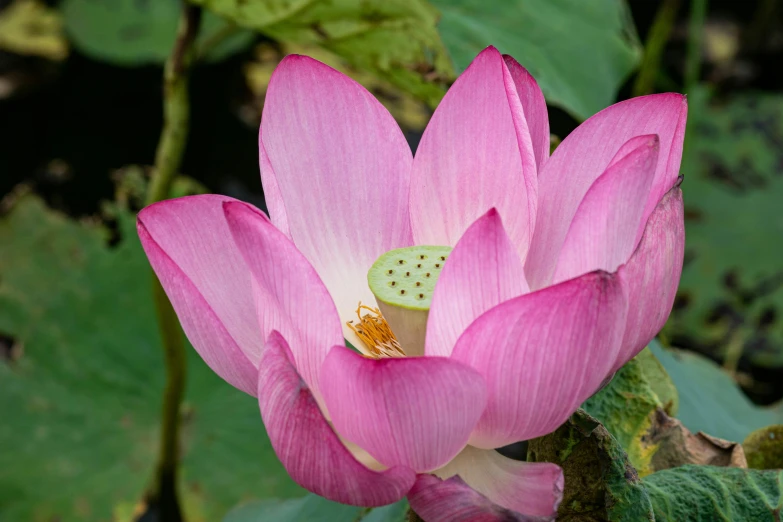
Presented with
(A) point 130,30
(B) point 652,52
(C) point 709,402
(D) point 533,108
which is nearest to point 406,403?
(D) point 533,108

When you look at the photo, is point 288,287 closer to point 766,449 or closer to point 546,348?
point 546,348

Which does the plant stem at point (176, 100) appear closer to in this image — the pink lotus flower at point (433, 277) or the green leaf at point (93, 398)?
the green leaf at point (93, 398)

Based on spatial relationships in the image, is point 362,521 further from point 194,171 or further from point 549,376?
point 194,171

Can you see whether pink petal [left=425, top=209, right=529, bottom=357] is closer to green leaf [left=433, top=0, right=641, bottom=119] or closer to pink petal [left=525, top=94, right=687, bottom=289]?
pink petal [left=525, top=94, right=687, bottom=289]

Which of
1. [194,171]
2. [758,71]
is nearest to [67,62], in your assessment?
[194,171]

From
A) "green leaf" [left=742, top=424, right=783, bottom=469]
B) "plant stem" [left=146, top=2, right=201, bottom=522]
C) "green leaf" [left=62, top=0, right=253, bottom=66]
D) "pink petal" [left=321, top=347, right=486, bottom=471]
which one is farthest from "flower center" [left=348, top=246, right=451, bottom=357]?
"green leaf" [left=62, top=0, right=253, bottom=66]

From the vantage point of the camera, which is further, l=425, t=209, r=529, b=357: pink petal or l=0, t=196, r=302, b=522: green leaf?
l=0, t=196, r=302, b=522: green leaf

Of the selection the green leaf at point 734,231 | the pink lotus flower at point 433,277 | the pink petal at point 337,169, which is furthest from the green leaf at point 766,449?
the green leaf at point 734,231
